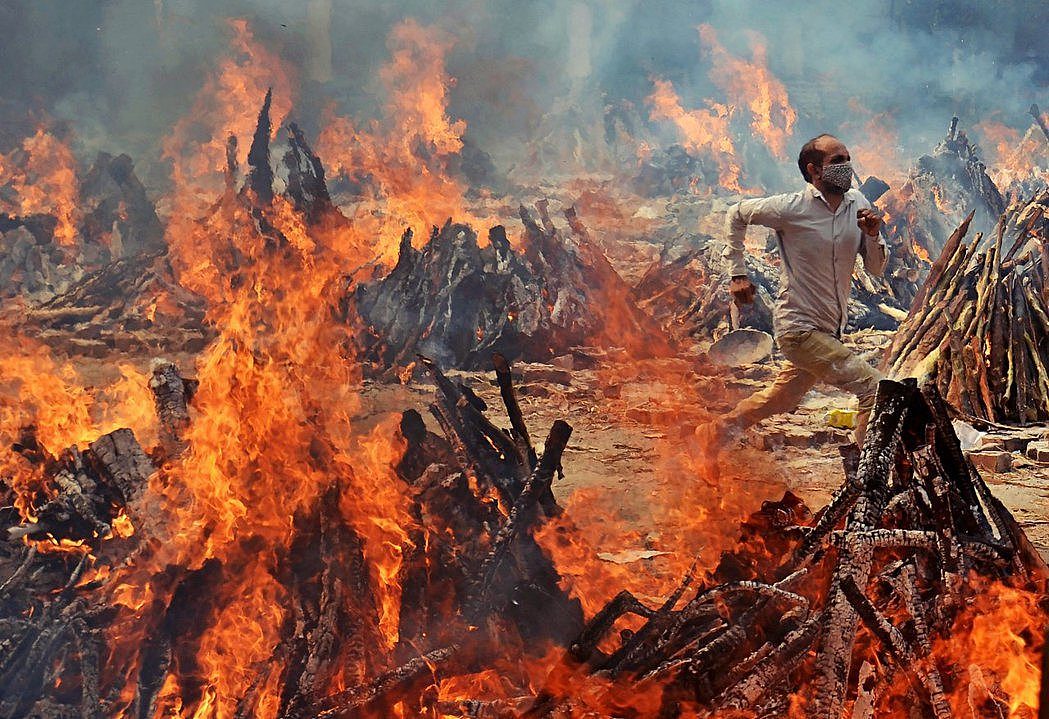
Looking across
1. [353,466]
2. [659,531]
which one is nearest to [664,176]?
[659,531]

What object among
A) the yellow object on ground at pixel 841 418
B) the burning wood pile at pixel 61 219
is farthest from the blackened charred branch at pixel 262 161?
the yellow object on ground at pixel 841 418

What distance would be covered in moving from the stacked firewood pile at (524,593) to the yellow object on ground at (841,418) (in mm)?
874

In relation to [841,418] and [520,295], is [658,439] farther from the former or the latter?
[520,295]

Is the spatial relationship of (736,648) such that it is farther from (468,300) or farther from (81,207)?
(81,207)

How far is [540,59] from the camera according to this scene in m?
4.80

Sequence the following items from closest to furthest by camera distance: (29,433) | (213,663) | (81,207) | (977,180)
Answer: (213,663) → (29,433) → (81,207) → (977,180)

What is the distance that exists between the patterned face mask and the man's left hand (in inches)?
6.2

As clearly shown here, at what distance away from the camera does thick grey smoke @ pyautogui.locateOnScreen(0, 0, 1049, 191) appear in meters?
4.41

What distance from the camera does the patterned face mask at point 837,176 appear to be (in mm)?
3885

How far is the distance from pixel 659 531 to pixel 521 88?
A: 9.05 ft

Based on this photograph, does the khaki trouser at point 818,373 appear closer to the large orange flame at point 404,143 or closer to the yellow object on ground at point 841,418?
the yellow object on ground at point 841,418

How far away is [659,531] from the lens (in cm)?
418

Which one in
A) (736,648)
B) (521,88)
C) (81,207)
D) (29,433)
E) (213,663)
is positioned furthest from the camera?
(521,88)

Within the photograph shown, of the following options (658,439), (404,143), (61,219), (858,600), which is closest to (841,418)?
(658,439)
